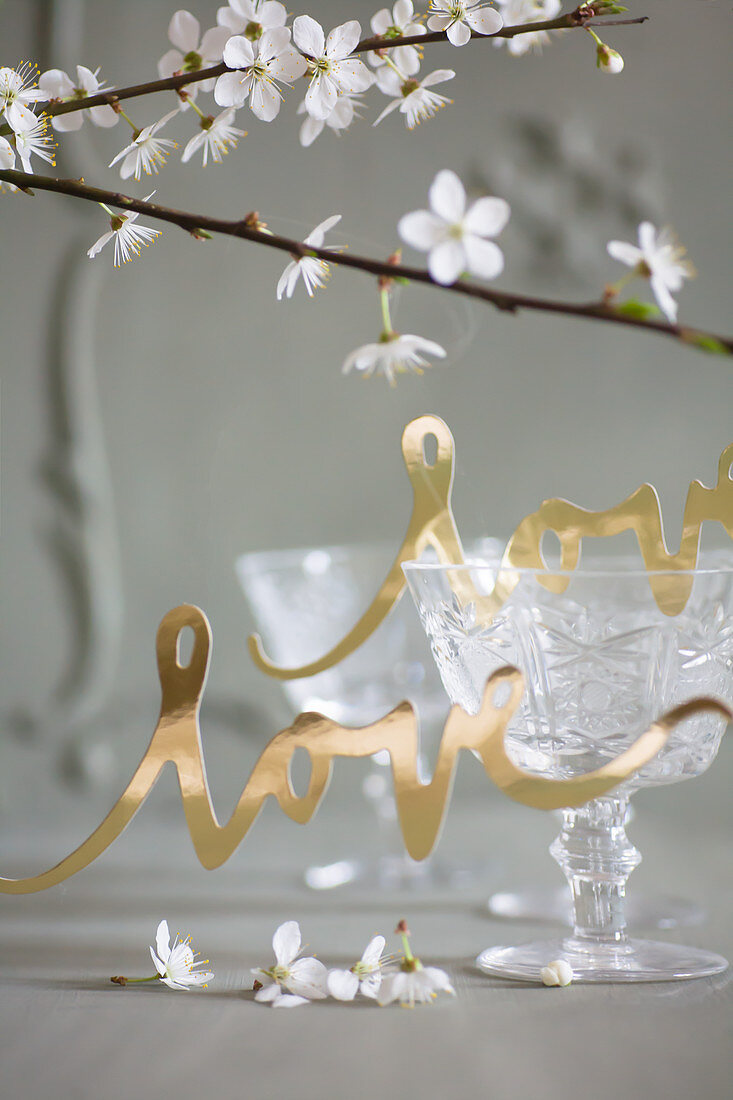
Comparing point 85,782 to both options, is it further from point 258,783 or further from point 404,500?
point 258,783

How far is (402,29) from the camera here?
0.44 m

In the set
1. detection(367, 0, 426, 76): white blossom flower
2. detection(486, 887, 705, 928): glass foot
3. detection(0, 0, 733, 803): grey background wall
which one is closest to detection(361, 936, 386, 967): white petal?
detection(486, 887, 705, 928): glass foot

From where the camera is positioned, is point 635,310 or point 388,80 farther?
point 388,80

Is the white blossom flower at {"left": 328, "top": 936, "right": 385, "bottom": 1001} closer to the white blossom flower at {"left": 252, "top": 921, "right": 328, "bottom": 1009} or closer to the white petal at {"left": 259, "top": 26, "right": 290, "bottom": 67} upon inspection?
the white blossom flower at {"left": 252, "top": 921, "right": 328, "bottom": 1009}

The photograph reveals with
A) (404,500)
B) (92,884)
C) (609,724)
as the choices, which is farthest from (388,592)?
(404,500)

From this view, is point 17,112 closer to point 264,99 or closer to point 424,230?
point 264,99

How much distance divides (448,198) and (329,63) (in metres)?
0.15

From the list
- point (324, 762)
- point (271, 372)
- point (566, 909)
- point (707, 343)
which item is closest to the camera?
point (707, 343)

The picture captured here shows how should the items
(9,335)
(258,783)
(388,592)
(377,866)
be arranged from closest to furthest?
1. (258,783)
2. (388,592)
3. (377,866)
4. (9,335)


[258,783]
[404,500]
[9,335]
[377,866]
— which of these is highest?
[9,335]

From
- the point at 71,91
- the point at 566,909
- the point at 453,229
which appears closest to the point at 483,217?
the point at 453,229

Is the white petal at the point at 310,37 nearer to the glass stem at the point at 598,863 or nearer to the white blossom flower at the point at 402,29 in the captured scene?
the white blossom flower at the point at 402,29

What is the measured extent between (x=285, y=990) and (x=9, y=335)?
2.16 ft

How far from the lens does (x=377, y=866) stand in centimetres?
75
